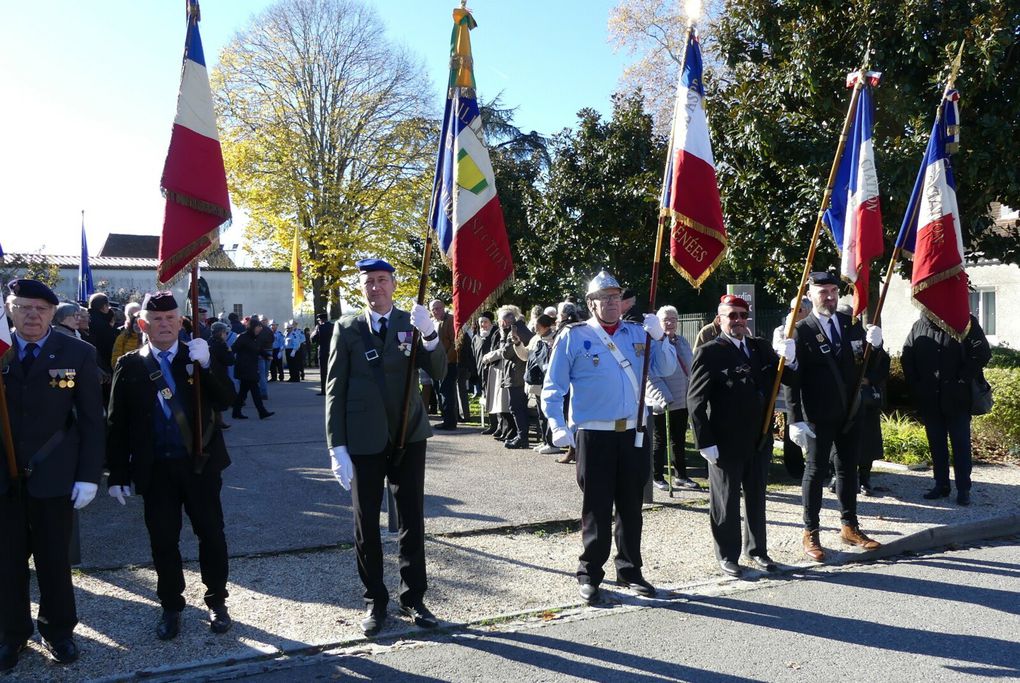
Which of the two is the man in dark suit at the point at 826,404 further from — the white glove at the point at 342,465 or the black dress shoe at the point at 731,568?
the white glove at the point at 342,465

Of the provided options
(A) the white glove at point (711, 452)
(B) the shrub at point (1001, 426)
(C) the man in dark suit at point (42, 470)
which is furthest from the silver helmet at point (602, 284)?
(B) the shrub at point (1001, 426)

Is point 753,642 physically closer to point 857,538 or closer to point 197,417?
point 857,538

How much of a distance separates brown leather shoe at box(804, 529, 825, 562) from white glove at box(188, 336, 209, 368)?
15.4 ft

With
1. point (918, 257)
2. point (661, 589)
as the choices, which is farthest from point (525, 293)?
point (661, 589)

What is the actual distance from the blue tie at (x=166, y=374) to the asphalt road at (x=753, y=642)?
1.61 m

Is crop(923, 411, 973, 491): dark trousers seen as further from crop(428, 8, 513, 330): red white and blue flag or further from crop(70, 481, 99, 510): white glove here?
crop(70, 481, 99, 510): white glove

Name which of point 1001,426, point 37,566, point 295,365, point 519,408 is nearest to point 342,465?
point 37,566

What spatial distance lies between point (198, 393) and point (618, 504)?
285cm

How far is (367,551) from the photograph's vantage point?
208 inches

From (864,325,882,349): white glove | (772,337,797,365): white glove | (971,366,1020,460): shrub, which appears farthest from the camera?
(971,366,1020,460): shrub

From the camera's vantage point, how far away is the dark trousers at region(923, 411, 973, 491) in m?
8.45

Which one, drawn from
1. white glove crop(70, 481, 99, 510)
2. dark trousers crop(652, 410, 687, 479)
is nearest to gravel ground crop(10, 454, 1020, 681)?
dark trousers crop(652, 410, 687, 479)

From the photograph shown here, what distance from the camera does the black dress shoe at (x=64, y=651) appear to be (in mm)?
4727

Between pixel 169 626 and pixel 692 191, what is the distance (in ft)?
15.5
